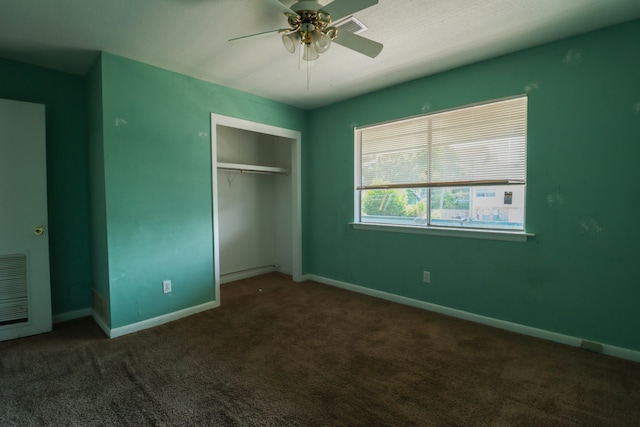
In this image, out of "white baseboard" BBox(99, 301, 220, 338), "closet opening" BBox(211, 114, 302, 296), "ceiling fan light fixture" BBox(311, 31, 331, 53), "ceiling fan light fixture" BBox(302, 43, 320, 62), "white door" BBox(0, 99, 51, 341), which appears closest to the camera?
"ceiling fan light fixture" BBox(311, 31, 331, 53)

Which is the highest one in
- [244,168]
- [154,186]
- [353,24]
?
[353,24]

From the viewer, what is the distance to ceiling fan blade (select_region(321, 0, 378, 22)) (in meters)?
1.71

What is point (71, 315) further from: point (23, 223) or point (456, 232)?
point (456, 232)

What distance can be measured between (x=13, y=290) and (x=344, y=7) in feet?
11.7

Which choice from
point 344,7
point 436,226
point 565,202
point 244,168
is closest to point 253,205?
point 244,168

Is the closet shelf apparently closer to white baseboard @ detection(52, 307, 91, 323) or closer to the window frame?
the window frame

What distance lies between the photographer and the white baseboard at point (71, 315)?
3100 mm

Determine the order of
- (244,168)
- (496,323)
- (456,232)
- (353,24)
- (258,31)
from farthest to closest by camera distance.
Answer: (244,168) < (456,232) < (496,323) < (258,31) < (353,24)

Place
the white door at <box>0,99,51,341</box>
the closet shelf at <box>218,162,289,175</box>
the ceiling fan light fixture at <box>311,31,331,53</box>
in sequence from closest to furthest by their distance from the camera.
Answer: the ceiling fan light fixture at <box>311,31,331,53</box> → the white door at <box>0,99,51,341</box> → the closet shelf at <box>218,162,289,175</box>

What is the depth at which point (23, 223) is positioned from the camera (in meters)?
2.71

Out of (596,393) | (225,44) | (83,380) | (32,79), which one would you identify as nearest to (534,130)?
(596,393)

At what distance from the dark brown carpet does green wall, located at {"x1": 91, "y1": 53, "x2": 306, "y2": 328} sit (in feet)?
1.40

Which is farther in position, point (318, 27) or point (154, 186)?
point (154, 186)

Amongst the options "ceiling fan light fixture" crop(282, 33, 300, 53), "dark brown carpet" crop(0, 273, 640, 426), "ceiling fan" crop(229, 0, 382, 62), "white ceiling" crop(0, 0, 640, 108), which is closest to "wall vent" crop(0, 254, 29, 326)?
"dark brown carpet" crop(0, 273, 640, 426)
